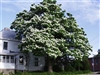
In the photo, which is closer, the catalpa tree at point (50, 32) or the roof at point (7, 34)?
the catalpa tree at point (50, 32)

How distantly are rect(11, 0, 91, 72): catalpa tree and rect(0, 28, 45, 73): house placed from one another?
2.15m

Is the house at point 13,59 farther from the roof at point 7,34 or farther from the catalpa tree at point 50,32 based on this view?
the catalpa tree at point 50,32

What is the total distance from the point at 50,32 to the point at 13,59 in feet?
27.8

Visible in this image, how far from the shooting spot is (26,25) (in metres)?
35.7

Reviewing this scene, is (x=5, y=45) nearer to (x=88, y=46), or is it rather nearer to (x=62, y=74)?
(x=62, y=74)

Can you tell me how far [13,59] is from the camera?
120ft

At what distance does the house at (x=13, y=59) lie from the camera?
3575 centimetres

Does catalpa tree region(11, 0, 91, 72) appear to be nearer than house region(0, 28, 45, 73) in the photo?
Yes

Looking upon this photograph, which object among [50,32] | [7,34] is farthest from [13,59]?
[50,32]

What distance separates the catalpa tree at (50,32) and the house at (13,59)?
215 centimetres

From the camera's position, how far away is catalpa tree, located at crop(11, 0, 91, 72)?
1272 inches

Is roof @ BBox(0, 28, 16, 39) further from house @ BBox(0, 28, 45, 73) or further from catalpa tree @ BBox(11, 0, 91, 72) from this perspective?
catalpa tree @ BBox(11, 0, 91, 72)

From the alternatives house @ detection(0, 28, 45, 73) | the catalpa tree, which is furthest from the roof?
the catalpa tree

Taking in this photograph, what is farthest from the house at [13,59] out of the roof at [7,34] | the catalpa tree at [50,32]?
the catalpa tree at [50,32]
